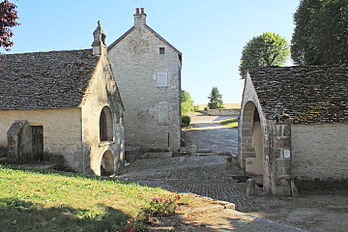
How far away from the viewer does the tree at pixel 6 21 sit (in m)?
6.94

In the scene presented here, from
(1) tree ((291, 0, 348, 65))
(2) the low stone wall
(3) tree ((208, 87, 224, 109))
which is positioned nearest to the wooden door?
(1) tree ((291, 0, 348, 65))

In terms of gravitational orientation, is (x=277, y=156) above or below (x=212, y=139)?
above

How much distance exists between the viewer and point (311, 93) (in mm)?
11109

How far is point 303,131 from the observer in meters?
10.0

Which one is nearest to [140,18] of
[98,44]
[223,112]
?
[98,44]

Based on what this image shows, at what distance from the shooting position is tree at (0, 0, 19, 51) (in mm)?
6941

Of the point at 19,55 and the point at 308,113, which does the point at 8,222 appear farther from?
the point at 19,55

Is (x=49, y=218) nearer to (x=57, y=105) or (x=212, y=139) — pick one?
(x=57, y=105)

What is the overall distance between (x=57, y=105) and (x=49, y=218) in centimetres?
792

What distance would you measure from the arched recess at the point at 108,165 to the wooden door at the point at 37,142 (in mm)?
3565

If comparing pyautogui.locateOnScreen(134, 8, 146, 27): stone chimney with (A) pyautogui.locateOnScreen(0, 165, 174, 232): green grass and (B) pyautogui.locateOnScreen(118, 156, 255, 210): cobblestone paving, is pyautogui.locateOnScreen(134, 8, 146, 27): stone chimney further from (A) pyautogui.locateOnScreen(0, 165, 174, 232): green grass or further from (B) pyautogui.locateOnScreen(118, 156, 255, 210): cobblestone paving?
(A) pyautogui.locateOnScreen(0, 165, 174, 232): green grass

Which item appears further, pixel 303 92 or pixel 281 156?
pixel 303 92

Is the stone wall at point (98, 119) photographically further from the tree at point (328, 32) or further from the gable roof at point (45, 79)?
the tree at point (328, 32)

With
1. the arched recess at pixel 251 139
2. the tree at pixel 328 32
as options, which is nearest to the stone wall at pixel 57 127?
the arched recess at pixel 251 139
